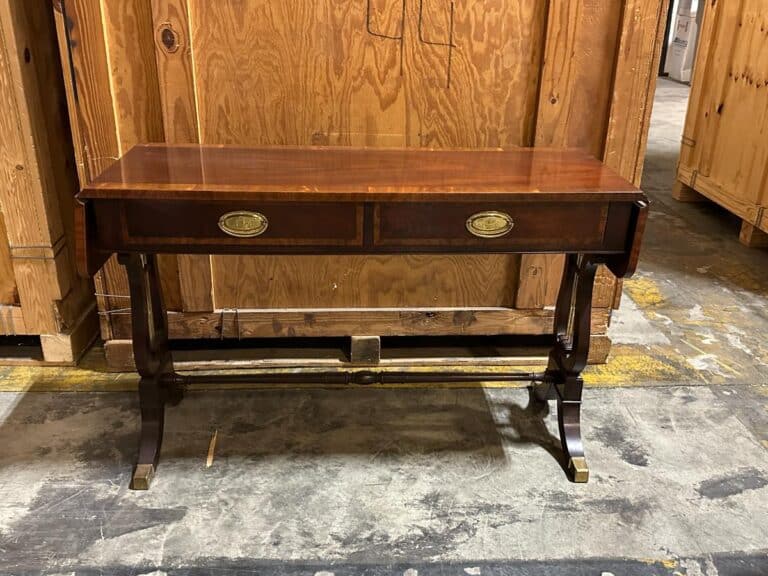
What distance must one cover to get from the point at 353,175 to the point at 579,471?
3.72 feet

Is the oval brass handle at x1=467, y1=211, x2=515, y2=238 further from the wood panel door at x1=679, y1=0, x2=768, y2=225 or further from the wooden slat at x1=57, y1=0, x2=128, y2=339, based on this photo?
the wood panel door at x1=679, y1=0, x2=768, y2=225

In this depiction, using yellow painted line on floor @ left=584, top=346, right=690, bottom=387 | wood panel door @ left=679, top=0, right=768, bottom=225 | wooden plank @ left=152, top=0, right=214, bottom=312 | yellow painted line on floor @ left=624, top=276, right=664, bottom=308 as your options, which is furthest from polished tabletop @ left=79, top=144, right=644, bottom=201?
wood panel door @ left=679, top=0, right=768, bottom=225

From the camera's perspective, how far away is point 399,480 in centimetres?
210

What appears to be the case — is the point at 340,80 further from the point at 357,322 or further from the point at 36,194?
the point at 36,194

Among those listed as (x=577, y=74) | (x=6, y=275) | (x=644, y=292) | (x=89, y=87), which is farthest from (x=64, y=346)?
(x=644, y=292)

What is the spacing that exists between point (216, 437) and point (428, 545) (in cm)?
83

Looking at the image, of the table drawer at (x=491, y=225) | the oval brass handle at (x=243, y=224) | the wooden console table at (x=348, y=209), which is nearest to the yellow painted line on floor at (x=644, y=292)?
the wooden console table at (x=348, y=209)

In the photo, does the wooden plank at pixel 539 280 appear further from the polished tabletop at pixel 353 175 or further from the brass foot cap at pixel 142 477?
the brass foot cap at pixel 142 477

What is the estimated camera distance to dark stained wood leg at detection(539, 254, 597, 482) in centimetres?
211

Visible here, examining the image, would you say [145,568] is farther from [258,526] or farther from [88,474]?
[88,474]

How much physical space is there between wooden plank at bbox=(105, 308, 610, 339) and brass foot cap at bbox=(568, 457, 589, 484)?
2.31 ft

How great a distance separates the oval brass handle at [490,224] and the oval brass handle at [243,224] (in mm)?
533

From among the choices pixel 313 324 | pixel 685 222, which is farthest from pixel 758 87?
pixel 313 324

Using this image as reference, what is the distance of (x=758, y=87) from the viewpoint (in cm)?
384
